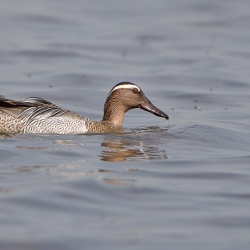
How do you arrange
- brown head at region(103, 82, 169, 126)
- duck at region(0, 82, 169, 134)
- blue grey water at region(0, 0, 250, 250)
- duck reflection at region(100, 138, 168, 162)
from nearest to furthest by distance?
blue grey water at region(0, 0, 250, 250) → duck reflection at region(100, 138, 168, 162) → duck at region(0, 82, 169, 134) → brown head at region(103, 82, 169, 126)

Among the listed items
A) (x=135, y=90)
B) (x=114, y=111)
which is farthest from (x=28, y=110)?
(x=135, y=90)

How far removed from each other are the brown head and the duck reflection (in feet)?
3.58

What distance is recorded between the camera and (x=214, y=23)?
21.5 meters

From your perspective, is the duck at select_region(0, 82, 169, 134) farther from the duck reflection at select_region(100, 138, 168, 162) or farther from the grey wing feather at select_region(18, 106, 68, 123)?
the duck reflection at select_region(100, 138, 168, 162)

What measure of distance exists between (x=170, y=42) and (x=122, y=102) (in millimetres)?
8355

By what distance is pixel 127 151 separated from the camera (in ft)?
31.8

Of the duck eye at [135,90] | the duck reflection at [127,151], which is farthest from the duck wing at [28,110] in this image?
the duck eye at [135,90]

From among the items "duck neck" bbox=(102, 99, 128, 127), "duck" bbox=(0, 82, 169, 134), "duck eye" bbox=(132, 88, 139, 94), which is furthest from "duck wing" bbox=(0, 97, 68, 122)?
"duck eye" bbox=(132, 88, 139, 94)

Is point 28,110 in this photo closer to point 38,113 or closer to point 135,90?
point 38,113

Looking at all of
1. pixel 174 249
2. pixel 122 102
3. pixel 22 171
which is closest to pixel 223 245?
pixel 174 249

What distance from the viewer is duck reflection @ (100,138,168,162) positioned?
9.23 metres

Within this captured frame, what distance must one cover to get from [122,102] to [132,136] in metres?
1.01

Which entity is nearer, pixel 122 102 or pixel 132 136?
pixel 132 136

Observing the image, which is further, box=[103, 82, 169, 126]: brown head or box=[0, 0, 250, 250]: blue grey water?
box=[103, 82, 169, 126]: brown head
